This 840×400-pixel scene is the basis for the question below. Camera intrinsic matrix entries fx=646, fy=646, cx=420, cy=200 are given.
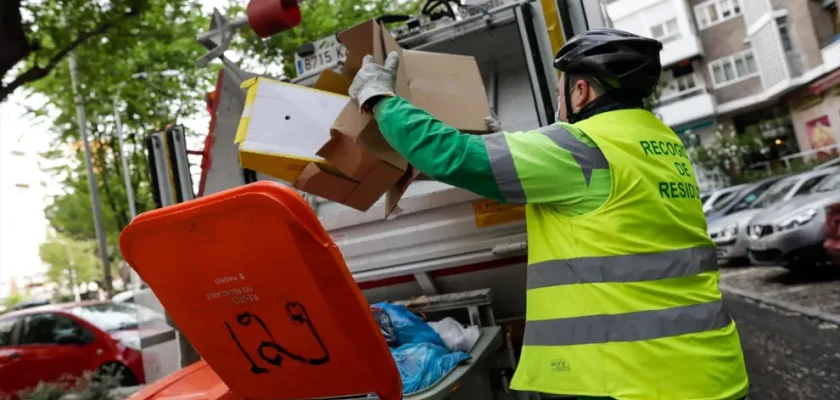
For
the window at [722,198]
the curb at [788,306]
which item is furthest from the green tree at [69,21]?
the window at [722,198]

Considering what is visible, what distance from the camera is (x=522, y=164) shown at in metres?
Answer: 1.51

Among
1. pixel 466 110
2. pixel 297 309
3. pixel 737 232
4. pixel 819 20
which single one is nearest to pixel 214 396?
pixel 297 309

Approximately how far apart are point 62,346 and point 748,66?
76.4 feet

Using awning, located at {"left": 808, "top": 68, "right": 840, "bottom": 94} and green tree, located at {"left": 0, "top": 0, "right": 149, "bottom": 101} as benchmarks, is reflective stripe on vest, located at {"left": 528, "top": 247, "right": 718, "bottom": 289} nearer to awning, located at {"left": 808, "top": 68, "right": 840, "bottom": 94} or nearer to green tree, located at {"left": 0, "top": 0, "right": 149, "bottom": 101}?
green tree, located at {"left": 0, "top": 0, "right": 149, "bottom": 101}

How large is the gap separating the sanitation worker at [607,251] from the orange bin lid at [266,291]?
41cm

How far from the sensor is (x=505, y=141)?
5.03ft

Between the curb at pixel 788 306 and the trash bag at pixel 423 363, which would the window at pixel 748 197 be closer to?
the curb at pixel 788 306

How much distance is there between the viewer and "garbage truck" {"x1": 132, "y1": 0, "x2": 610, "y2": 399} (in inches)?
108

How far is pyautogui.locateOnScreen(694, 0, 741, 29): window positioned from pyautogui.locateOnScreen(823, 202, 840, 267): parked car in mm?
18984

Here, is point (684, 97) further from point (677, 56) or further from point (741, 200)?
point (741, 200)

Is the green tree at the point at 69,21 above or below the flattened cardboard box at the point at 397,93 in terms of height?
above

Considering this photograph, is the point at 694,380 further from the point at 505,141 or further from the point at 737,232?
the point at 737,232

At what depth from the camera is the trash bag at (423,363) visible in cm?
216

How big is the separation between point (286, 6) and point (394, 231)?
1262mm
